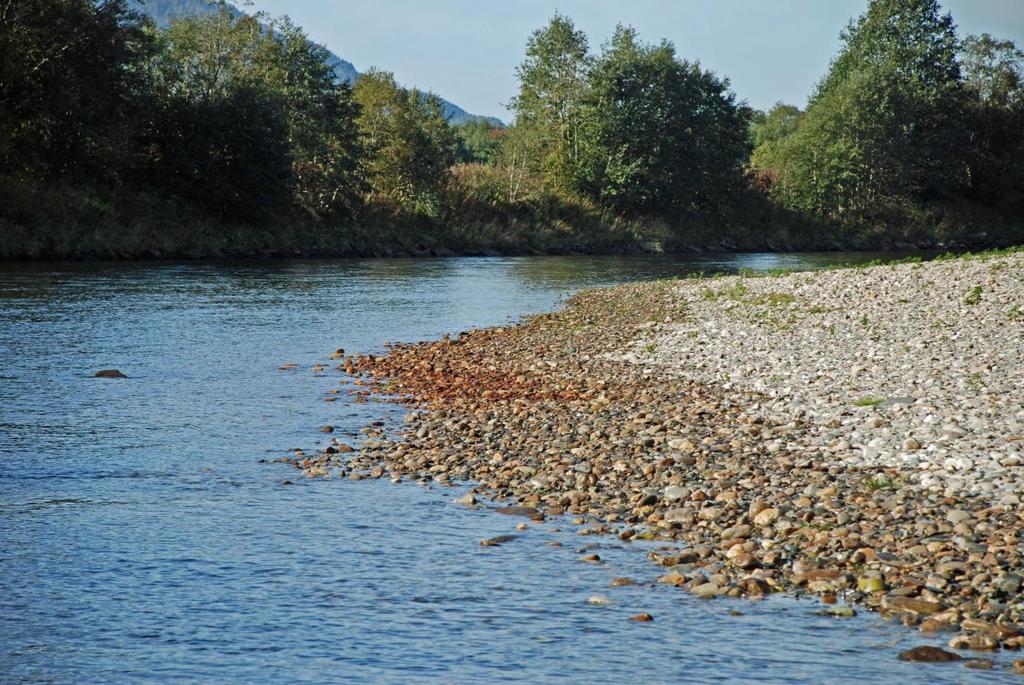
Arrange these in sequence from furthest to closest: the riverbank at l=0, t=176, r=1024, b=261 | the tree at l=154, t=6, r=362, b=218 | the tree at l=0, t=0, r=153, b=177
Result: the tree at l=154, t=6, r=362, b=218, the riverbank at l=0, t=176, r=1024, b=261, the tree at l=0, t=0, r=153, b=177

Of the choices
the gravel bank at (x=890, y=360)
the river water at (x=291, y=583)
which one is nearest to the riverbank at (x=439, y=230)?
the gravel bank at (x=890, y=360)

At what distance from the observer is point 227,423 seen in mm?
14969

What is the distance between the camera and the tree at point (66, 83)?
168 ft

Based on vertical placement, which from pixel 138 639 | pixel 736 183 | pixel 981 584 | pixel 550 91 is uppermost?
pixel 550 91

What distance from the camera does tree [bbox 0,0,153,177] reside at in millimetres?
51344

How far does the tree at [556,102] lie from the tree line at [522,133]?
149mm

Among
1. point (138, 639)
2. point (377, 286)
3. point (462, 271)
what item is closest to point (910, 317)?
point (138, 639)

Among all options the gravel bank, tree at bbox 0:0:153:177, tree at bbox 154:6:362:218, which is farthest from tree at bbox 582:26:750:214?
the gravel bank

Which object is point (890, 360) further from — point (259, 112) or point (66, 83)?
point (259, 112)

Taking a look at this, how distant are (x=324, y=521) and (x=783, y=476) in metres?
4.38

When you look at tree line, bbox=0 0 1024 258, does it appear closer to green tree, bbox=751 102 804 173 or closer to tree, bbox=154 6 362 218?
tree, bbox=154 6 362 218

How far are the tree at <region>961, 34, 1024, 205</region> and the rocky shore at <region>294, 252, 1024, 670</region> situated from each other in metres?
83.0

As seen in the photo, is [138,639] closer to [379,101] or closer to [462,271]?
[462,271]

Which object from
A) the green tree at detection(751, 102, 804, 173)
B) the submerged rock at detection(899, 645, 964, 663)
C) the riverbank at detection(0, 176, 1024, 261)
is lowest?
the submerged rock at detection(899, 645, 964, 663)
